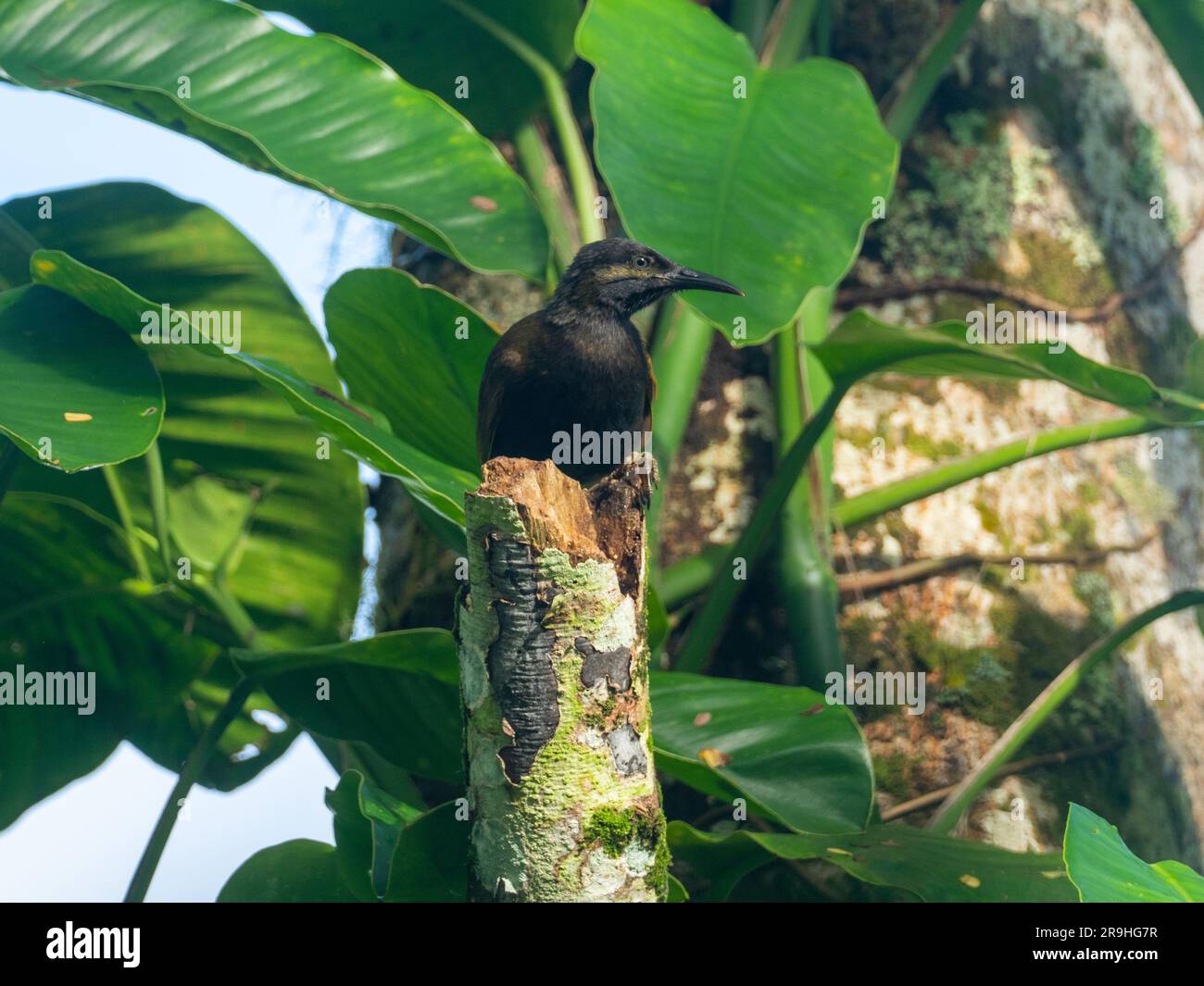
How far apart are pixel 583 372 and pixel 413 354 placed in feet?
1.32

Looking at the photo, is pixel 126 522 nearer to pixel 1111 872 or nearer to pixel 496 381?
pixel 496 381

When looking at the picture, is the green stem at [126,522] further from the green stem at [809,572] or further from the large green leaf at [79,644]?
the green stem at [809,572]

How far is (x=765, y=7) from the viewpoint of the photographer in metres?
3.42

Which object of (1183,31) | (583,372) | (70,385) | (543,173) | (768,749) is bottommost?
(768,749)

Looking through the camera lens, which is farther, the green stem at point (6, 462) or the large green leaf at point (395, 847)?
the green stem at point (6, 462)

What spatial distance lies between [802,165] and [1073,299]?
1221 mm

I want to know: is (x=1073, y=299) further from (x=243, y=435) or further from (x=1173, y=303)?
(x=243, y=435)

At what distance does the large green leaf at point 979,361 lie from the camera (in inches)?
84.7

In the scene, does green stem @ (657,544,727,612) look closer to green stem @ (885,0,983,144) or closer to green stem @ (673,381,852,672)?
green stem @ (673,381,852,672)

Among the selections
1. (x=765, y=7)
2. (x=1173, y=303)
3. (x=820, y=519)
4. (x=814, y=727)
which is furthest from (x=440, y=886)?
(x=1173, y=303)

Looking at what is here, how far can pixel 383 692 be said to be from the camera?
2.32 meters

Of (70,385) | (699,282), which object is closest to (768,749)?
(699,282)

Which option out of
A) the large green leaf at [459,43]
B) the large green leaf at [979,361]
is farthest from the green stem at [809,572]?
the large green leaf at [459,43]

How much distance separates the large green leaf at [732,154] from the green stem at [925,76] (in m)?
0.56
